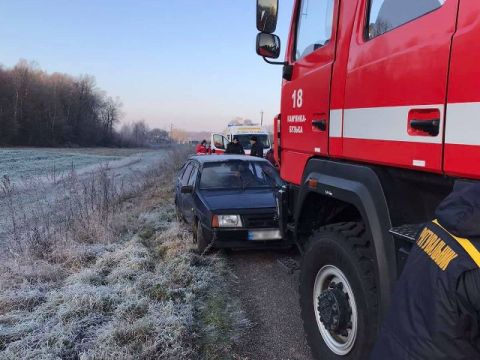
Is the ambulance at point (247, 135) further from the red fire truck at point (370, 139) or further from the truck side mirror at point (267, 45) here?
the red fire truck at point (370, 139)

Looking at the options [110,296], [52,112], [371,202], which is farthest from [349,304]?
[52,112]

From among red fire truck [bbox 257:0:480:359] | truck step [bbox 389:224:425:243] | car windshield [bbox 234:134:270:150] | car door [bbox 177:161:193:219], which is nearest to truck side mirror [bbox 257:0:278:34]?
red fire truck [bbox 257:0:480:359]

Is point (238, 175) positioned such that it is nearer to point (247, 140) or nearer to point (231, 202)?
point (231, 202)

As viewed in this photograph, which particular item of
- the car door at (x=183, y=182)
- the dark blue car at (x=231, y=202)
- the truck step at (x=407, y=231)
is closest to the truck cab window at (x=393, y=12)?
the truck step at (x=407, y=231)

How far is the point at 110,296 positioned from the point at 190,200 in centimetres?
341

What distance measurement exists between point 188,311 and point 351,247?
2.11 m

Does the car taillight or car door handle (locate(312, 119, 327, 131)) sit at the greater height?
car door handle (locate(312, 119, 327, 131))

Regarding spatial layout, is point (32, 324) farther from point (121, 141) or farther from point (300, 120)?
point (121, 141)

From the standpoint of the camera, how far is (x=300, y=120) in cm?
387

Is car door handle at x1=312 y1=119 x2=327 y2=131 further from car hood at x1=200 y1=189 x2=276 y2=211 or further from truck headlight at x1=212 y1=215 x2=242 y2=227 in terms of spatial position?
car hood at x1=200 y1=189 x2=276 y2=211

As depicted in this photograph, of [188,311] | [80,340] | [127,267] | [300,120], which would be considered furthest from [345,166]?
[127,267]

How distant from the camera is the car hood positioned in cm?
691

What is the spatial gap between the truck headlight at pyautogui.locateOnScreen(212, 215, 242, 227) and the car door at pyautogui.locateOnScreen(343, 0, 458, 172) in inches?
148

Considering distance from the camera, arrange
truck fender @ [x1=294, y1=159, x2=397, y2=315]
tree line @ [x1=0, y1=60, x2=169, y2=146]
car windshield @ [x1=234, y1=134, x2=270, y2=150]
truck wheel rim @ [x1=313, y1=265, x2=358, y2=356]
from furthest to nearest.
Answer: tree line @ [x1=0, y1=60, x2=169, y2=146]
car windshield @ [x1=234, y1=134, x2=270, y2=150]
truck wheel rim @ [x1=313, y1=265, x2=358, y2=356]
truck fender @ [x1=294, y1=159, x2=397, y2=315]
